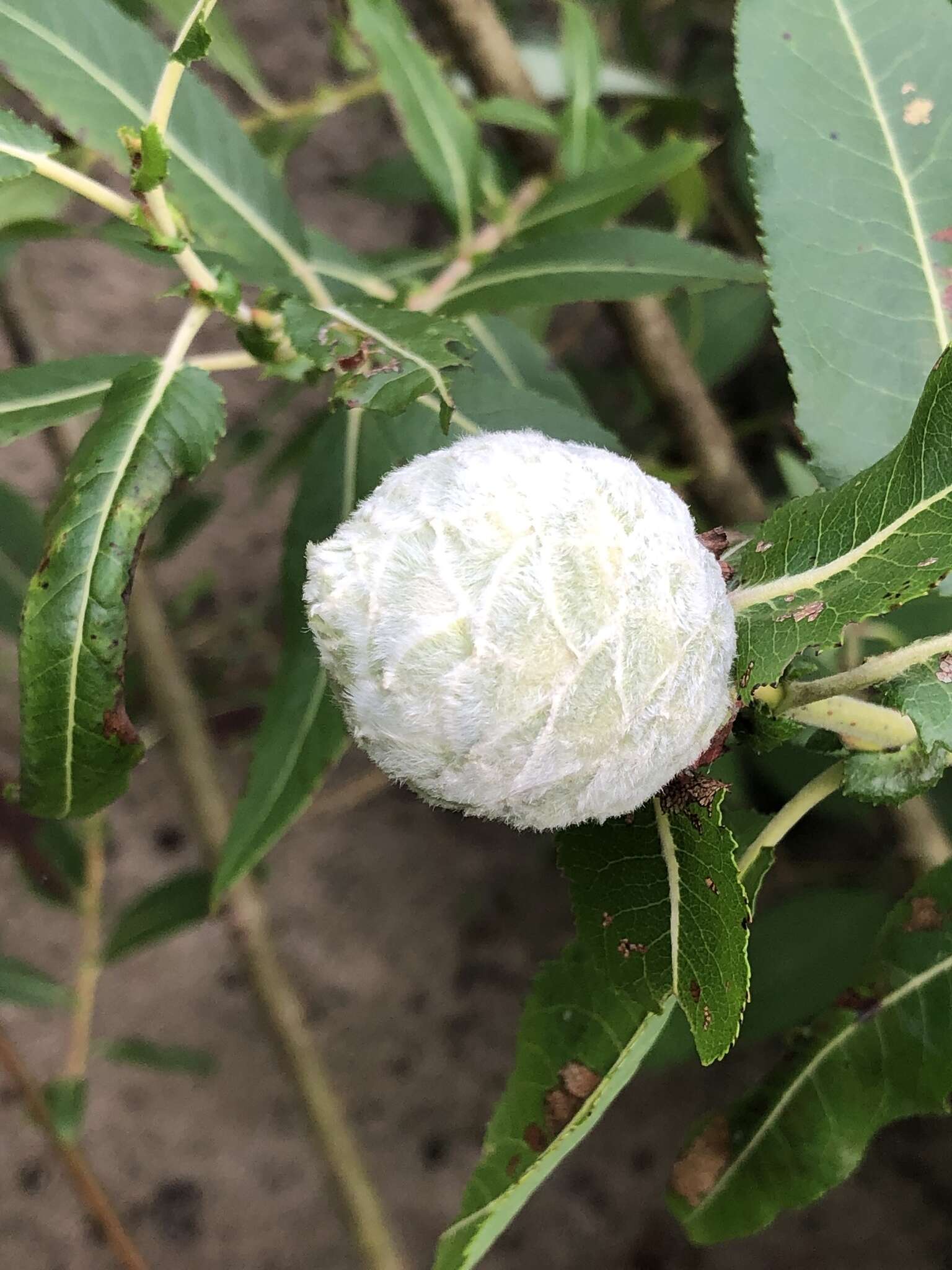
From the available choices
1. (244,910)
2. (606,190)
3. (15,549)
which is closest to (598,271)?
(606,190)

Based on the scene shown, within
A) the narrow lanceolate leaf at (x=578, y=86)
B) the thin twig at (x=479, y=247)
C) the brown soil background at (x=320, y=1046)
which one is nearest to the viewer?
the thin twig at (x=479, y=247)

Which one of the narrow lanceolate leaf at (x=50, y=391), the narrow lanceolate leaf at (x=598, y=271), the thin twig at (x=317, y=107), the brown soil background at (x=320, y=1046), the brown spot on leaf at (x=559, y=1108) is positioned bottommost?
the brown soil background at (x=320, y=1046)

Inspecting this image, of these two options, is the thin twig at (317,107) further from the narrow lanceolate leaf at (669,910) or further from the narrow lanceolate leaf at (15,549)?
the narrow lanceolate leaf at (669,910)

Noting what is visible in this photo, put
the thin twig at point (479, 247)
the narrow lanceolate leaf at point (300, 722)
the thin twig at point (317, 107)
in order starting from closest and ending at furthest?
the narrow lanceolate leaf at point (300, 722)
the thin twig at point (479, 247)
the thin twig at point (317, 107)

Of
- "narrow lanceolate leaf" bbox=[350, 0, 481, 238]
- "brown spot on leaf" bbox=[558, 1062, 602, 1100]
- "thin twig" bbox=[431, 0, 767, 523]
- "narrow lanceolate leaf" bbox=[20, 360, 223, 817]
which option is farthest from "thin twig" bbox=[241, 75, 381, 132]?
"brown spot on leaf" bbox=[558, 1062, 602, 1100]

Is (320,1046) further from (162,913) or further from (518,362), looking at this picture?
(518,362)

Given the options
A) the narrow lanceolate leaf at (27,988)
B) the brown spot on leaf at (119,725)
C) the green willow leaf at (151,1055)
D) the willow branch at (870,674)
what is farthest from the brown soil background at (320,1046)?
the willow branch at (870,674)
